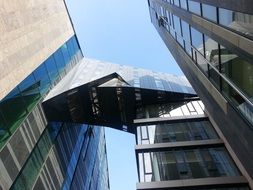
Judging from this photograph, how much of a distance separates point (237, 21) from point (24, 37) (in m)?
17.1

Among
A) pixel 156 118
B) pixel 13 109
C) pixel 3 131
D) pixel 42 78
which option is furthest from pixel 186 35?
pixel 42 78

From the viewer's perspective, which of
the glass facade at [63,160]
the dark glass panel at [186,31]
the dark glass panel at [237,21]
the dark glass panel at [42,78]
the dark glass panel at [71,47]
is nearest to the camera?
the dark glass panel at [237,21]

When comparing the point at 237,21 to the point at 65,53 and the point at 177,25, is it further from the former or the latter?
the point at 65,53

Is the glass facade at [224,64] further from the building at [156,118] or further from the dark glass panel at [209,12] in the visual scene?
the building at [156,118]

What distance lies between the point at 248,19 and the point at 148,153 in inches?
497

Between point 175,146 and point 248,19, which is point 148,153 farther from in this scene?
point 248,19

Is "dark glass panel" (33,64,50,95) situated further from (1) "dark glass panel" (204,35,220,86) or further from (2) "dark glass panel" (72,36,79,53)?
(1) "dark glass panel" (204,35,220,86)

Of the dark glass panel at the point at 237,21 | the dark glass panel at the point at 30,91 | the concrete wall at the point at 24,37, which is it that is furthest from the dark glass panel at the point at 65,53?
the dark glass panel at the point at 237,21

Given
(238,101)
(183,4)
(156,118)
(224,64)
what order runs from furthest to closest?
(156,118), (183,4), (224,64), (238,101)

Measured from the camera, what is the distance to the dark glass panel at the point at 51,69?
31.3 meters

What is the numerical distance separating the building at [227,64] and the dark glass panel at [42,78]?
42.5 ft

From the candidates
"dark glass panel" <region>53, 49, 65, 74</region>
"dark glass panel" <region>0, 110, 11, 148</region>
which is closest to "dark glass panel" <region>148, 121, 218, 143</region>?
"dark glass panel" <region>0, 110, 11, 148</region>

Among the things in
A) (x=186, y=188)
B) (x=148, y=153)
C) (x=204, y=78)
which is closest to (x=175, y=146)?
(x=148, y=153)

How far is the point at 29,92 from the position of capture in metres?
26.1
